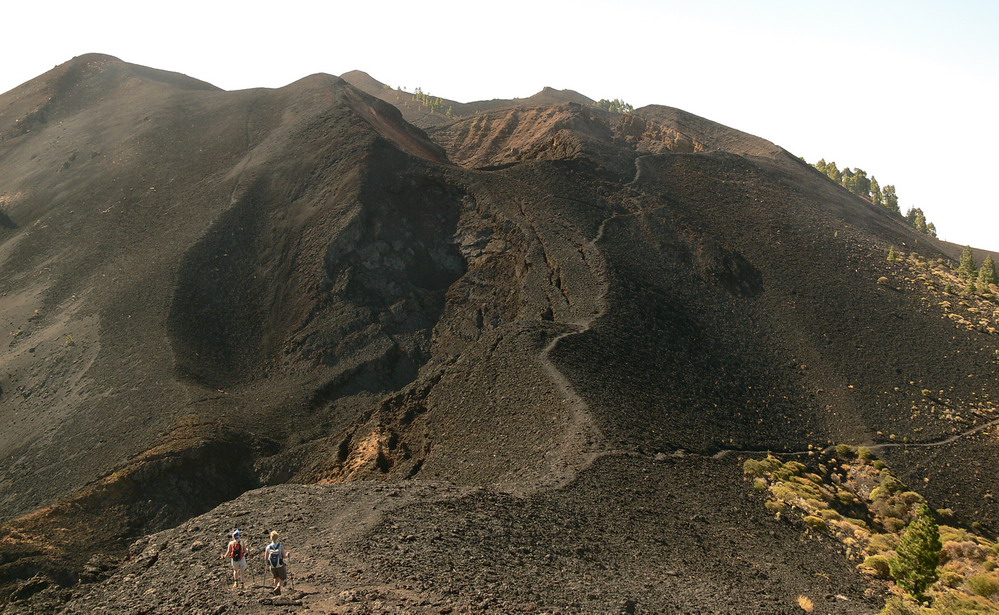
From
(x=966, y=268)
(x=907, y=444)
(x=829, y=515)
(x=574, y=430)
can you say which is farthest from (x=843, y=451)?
A: (x=966, y=268)

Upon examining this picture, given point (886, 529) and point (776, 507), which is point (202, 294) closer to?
point (776, 507)

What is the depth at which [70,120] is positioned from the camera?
79.9 m

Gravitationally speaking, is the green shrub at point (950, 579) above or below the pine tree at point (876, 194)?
below

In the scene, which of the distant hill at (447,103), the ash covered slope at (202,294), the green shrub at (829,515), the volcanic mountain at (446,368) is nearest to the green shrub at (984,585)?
the volcanic mountain at (446,368)

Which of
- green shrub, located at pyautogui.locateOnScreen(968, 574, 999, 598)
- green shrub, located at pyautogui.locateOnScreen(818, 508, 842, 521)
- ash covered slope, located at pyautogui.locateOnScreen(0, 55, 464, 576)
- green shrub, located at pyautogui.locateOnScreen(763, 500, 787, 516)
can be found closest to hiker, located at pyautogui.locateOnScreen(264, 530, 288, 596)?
ash covered slope, located at pyautogui.locateOnScreen(0, 55, 464, 576)

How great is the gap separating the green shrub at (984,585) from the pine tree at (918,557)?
201 centimetres

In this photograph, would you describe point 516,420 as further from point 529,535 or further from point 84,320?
point 84,320

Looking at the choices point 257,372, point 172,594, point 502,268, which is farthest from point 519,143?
point 172,594

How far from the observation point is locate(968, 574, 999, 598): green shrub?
73.9ft

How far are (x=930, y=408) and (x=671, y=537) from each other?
20785 millimetres

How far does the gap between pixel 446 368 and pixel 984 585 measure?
2248 centimetres

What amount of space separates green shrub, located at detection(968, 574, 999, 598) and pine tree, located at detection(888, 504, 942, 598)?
79.3 inches

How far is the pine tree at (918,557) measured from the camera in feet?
69.9

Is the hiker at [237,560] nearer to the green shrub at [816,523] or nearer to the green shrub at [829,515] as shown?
the green shrub at [816,523]
